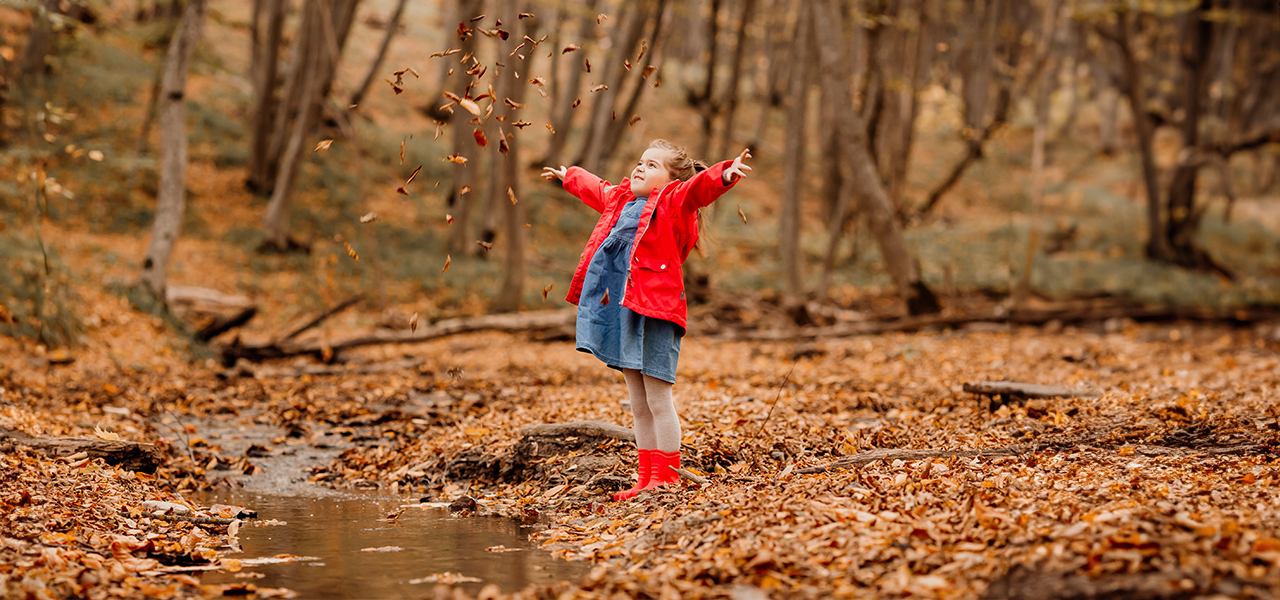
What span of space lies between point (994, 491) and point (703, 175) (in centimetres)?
185

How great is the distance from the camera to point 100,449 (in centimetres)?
502

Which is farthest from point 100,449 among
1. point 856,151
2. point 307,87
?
point 307,87

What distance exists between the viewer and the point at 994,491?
367 centimetres

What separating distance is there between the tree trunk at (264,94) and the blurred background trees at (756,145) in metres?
0.06

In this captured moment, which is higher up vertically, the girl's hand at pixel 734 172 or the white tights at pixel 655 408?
the girl's hand at pixel 734 172

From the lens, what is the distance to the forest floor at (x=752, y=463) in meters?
2.96

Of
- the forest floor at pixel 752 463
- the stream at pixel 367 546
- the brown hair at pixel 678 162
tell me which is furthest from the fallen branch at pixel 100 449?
the brown hair at pixel 678 162

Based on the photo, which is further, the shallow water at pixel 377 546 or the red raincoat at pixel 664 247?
the red raincoat at pixel 664 247

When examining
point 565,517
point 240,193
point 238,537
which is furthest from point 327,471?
point 240,193

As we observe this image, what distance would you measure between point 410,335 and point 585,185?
6.61m

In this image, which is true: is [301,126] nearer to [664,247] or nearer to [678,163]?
[678,163]

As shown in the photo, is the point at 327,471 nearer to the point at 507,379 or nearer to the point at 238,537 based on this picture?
the point at 238,537

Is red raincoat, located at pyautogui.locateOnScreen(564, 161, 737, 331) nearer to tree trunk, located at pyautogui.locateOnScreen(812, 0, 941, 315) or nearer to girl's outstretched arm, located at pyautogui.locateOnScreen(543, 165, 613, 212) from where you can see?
girl's outstretched arm, located at pyautogui.locateOnScreen(543, 165, 613, 212)

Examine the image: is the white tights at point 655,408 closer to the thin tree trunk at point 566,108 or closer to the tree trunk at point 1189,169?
the thin tree trunk at point 566,108
